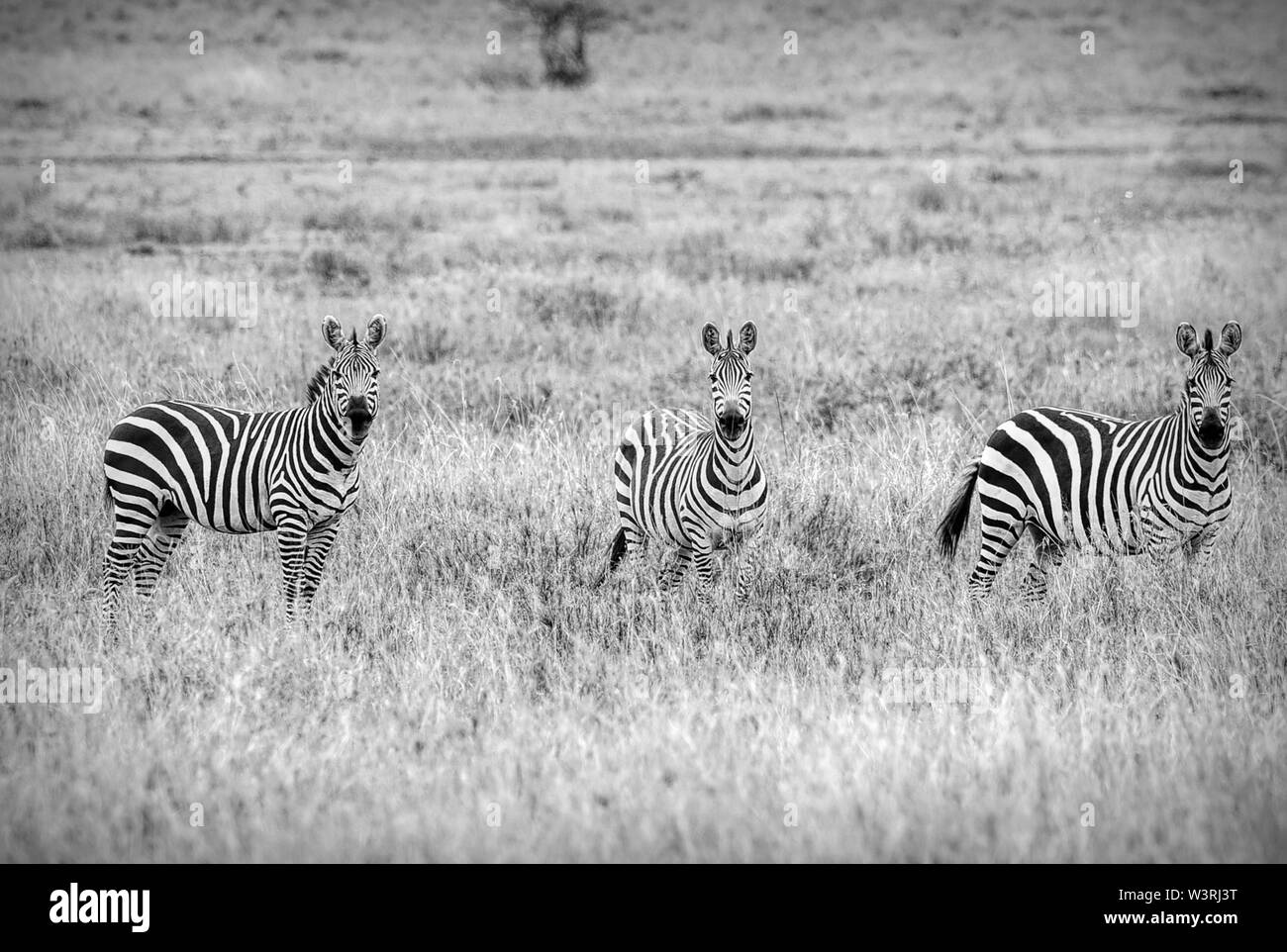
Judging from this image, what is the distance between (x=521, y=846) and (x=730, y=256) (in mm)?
13269

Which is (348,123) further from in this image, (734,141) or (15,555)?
(15,555)

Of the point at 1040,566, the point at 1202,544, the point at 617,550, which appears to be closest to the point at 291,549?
the point at 617,550

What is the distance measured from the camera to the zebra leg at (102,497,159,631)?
23.0ft

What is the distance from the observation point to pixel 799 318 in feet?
44.4

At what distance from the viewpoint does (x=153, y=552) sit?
7.39 m

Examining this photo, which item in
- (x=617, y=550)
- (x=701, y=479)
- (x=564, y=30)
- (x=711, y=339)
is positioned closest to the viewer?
(x=711, y=339)

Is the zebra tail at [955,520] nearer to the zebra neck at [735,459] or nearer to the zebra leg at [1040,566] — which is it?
the zebra leg at [1040,566]

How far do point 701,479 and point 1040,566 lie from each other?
2122 mm

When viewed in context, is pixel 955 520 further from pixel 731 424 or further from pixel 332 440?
pixel 332 440

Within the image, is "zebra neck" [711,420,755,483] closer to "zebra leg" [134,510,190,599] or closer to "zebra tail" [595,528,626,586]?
"zebra tail" [595,528,626,586]

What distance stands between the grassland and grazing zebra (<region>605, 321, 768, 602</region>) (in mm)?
284

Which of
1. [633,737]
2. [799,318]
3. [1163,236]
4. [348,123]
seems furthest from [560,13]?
[633,737]


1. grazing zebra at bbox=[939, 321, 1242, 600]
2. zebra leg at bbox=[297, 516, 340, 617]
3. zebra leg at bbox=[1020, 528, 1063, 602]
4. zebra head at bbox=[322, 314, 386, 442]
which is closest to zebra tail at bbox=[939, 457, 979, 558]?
grazing zebra at bbox=[939, 321, 1242, 600]

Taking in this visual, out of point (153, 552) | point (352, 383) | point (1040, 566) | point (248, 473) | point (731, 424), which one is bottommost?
point (1040, 566)
